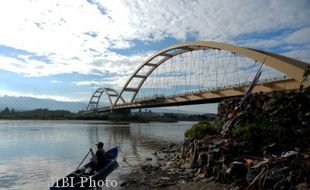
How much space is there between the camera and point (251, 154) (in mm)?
12570

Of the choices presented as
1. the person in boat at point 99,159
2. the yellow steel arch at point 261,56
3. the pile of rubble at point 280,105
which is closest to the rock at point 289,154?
the pile of rubble at point 280,105

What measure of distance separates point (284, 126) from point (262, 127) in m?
1.33

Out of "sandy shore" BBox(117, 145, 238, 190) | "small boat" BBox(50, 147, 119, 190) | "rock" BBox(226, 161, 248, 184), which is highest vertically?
"rock" BBox(226, 161, 248, 184)

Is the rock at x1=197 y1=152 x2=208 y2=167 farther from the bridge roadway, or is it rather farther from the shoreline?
the bridge roadway

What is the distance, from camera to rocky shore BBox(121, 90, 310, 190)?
10281mm

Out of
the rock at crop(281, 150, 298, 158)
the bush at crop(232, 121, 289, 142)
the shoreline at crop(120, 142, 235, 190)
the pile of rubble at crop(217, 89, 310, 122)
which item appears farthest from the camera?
the pile of rubble at crop(217, 89, 310, 122)

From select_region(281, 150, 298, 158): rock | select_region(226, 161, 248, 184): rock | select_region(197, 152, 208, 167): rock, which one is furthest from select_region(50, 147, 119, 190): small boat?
select_region(281, 150, 298, 158): rock

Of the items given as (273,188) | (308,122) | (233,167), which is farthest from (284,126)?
(273,188)

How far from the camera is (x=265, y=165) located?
1067cm

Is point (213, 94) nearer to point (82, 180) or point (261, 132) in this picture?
point (261, 132)

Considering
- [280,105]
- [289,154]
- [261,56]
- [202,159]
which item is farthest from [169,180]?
[261,56]

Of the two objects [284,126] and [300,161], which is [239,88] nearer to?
[284,126]

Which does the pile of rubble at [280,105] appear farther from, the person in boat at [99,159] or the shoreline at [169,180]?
the person in boat at [99,159]

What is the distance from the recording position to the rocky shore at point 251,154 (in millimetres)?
10281
